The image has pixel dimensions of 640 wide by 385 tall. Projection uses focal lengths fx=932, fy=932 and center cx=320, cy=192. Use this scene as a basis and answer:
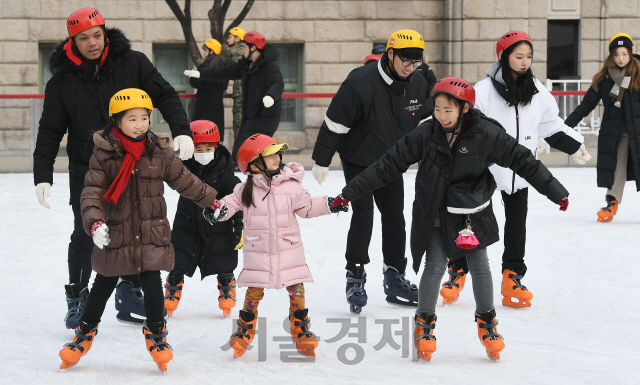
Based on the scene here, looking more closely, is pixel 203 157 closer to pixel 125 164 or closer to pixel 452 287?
pixel 125 164

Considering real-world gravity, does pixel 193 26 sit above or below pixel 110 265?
above

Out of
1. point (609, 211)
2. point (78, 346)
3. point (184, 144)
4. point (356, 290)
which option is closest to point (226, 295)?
point (356, 290)

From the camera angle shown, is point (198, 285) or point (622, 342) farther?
point (198, 285)

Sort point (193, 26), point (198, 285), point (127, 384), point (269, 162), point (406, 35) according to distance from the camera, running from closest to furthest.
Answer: point (127, 384), point (269, 162), point (406, 35), point (198, 285), point (193, 26)

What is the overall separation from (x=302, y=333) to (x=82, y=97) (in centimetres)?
159

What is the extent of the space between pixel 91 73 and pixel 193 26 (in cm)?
1116

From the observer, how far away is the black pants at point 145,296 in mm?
4090

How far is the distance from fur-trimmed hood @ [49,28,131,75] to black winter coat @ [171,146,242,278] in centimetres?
71

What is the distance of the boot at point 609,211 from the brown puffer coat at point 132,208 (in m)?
5.09

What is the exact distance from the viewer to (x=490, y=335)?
4191 millimetres

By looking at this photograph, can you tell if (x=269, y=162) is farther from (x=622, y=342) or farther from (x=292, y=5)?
(x=292, y=5)

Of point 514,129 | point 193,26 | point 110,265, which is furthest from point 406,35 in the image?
point 193,26

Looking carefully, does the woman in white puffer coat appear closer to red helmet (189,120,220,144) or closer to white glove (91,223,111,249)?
red helmet (189,120,220,144)

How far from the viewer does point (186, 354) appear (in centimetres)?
432
